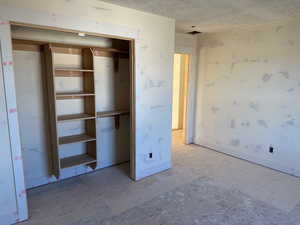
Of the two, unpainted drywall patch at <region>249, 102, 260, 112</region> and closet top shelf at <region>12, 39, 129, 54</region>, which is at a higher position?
closet top shelf at <region>12, 39, 129, 54</region>

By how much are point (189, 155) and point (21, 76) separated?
3.21 metres

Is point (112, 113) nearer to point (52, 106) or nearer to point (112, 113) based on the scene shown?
point (112, 113)

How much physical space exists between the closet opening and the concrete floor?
298mm

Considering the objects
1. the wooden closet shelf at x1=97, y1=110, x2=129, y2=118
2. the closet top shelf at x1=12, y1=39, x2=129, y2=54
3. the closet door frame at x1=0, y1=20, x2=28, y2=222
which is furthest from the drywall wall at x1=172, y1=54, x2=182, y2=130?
the closet door frame at x1=0, y1=20, x2=28, y2=222

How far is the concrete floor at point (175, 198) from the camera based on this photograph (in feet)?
8.05

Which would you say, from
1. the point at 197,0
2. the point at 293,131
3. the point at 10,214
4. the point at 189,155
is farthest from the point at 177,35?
the point at 10,214

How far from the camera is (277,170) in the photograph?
3729 mm

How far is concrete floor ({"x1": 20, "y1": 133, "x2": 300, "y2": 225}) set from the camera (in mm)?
2453

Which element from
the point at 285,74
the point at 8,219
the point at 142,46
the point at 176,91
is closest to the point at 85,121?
the point at 142,46

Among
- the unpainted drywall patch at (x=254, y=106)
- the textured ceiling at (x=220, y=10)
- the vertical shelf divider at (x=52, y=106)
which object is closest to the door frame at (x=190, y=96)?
the textured ceiling at (x=220, y=10)

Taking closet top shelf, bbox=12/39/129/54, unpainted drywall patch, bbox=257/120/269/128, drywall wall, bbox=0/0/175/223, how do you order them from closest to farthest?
1. drywall wall, bbox=0/0/175/223
2. closet top shelf, bbox=12/39/129/54
3. unpainted drywall patch, bbox=257/120/269/128

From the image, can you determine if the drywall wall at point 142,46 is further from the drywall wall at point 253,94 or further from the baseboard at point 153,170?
the drywall wall at point 253,94

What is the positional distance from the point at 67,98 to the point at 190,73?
270cm

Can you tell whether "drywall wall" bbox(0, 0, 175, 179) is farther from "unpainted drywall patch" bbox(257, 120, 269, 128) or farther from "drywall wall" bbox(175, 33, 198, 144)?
"unpainted drywall patch" bbox(257, 120, 269, 128)
